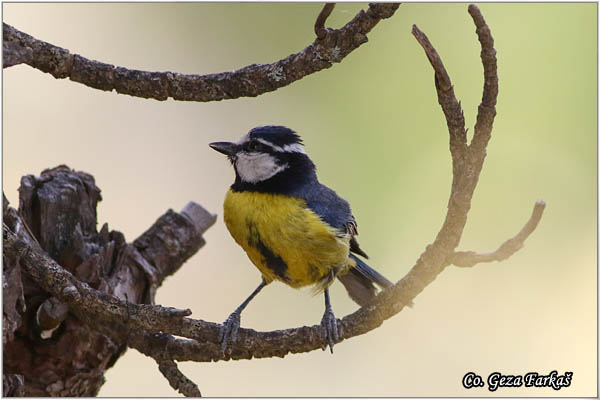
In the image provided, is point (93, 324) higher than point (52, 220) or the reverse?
the reverse

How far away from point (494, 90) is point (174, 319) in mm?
1540

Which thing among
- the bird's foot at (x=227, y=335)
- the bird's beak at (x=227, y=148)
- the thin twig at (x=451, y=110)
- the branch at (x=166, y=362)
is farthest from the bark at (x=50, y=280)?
the thin twig at (x=451, y=110)

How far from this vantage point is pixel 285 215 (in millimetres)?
3365

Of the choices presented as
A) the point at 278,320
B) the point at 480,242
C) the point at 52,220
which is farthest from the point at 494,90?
the point at 480,242

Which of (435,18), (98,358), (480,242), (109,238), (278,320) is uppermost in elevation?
(435,18)

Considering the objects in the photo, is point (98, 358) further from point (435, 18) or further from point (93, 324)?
point (435, 18)

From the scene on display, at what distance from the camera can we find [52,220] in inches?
131

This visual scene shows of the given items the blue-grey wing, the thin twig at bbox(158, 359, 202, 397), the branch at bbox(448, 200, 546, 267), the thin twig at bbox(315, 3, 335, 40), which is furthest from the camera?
the blue-grey wing

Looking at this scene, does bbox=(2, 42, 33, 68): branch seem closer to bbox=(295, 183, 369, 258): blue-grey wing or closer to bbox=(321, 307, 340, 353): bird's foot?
bbox=(295, 183, 369, 258): blue-grey wing

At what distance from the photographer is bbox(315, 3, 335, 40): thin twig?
241cm

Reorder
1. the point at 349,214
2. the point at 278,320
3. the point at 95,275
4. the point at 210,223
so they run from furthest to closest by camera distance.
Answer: the point at 278,320, the point at 210,223, the point at 349,214, the point at 95,275

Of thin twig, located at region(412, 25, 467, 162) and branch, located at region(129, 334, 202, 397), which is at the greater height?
thin twig, located at region(412, 25, 467, 162)

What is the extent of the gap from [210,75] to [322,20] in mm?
546

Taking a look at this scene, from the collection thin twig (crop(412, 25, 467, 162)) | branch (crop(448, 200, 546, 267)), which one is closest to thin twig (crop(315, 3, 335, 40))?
thin twig (crop(412, 25, 467, 162))
